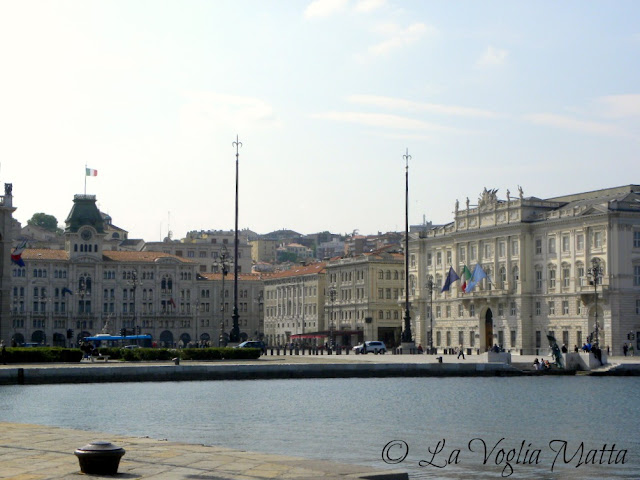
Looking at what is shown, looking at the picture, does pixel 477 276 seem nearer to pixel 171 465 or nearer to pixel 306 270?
pixel 306 270

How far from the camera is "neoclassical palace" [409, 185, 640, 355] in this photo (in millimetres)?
101500

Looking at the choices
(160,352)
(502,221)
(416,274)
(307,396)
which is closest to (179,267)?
(416,274)

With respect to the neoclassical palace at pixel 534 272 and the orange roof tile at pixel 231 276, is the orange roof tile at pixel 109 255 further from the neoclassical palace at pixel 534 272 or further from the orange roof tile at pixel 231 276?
the neoclassical palace at pixel 534 272

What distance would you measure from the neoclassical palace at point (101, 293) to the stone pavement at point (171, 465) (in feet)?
416

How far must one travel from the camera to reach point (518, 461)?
94.4 ft

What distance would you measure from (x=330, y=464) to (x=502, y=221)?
326 feet

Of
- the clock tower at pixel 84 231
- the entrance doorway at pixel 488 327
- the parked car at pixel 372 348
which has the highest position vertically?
the clock tower at pixel 84 231

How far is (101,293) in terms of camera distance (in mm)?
156375

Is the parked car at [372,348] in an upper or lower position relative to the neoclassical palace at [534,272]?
lower

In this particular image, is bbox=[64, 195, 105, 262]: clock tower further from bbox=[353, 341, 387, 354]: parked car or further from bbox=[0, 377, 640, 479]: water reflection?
bbox=[0, 377, 640, 479]: water reflection

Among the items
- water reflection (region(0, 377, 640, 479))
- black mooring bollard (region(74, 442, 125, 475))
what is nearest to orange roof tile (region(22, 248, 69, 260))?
water reflection (region(0, 377, 640, 479))

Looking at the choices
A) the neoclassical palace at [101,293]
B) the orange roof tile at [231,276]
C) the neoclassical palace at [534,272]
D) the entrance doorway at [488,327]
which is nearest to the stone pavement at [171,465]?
the neoclassical palace at [534,272]

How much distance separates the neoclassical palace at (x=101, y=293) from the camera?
15162 centimetres

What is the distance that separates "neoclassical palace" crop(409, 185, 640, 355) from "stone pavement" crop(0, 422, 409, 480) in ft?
252
